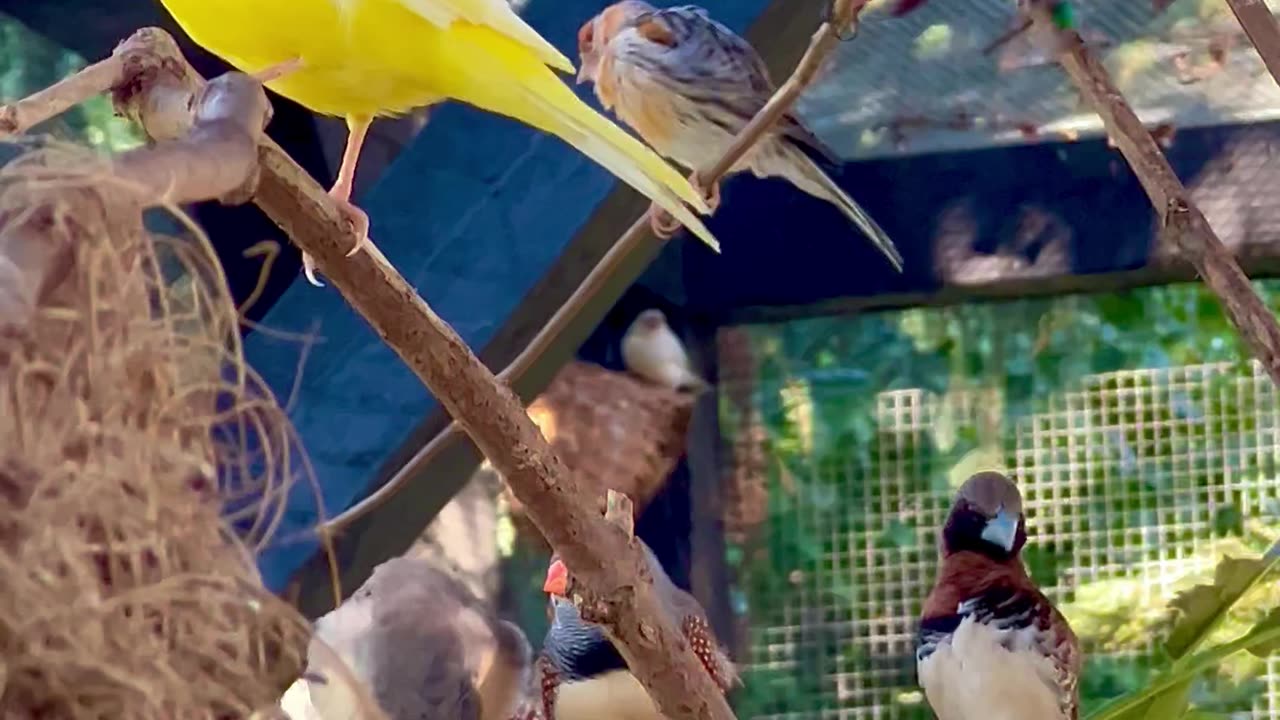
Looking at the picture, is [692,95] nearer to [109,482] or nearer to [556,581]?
[556,581]

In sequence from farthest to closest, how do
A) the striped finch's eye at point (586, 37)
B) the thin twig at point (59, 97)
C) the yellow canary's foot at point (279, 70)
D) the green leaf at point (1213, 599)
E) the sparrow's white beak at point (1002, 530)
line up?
1. the sparrow's white beak at point (1002, 530)
2. the striped finch's eye at point (586, 37)
3. the green leaf at point (1213, 599)
4. the yellow canary's foot at point (279, 70)
5. the thin twig at point (59, 97)

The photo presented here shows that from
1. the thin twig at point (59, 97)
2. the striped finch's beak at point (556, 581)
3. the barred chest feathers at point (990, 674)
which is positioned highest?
the thin twig at point (59, 97)

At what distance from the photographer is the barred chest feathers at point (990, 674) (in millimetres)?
1212

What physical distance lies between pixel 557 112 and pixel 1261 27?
13.8 inches

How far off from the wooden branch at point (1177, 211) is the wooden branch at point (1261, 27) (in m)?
0.08

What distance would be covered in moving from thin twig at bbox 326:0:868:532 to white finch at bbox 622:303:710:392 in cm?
36

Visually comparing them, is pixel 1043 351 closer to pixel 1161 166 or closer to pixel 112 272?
pixel 1161 166

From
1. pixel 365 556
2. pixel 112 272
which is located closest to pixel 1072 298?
pixel 365 556

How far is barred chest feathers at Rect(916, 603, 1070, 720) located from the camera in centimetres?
121

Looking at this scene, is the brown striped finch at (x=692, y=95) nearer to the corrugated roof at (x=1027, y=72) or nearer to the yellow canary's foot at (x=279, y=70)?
the corrugated roof at (x=1027, y=72)

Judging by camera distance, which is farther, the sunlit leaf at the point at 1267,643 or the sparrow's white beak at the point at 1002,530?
the sparrow's white beak at the point at 1002,530

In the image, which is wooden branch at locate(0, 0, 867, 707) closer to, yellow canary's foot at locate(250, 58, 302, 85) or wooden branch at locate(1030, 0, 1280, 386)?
yellow canary's foot at locate(250, 58, 302, 85)

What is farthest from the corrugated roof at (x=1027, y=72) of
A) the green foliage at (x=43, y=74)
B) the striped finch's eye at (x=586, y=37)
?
the green foliage at (x=43, y=74)

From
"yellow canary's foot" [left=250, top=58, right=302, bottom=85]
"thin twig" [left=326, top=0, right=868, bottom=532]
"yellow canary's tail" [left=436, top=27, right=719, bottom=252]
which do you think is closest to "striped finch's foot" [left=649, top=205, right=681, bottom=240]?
"thin twig" [left=326, top=0, right=868, bottom=532]
